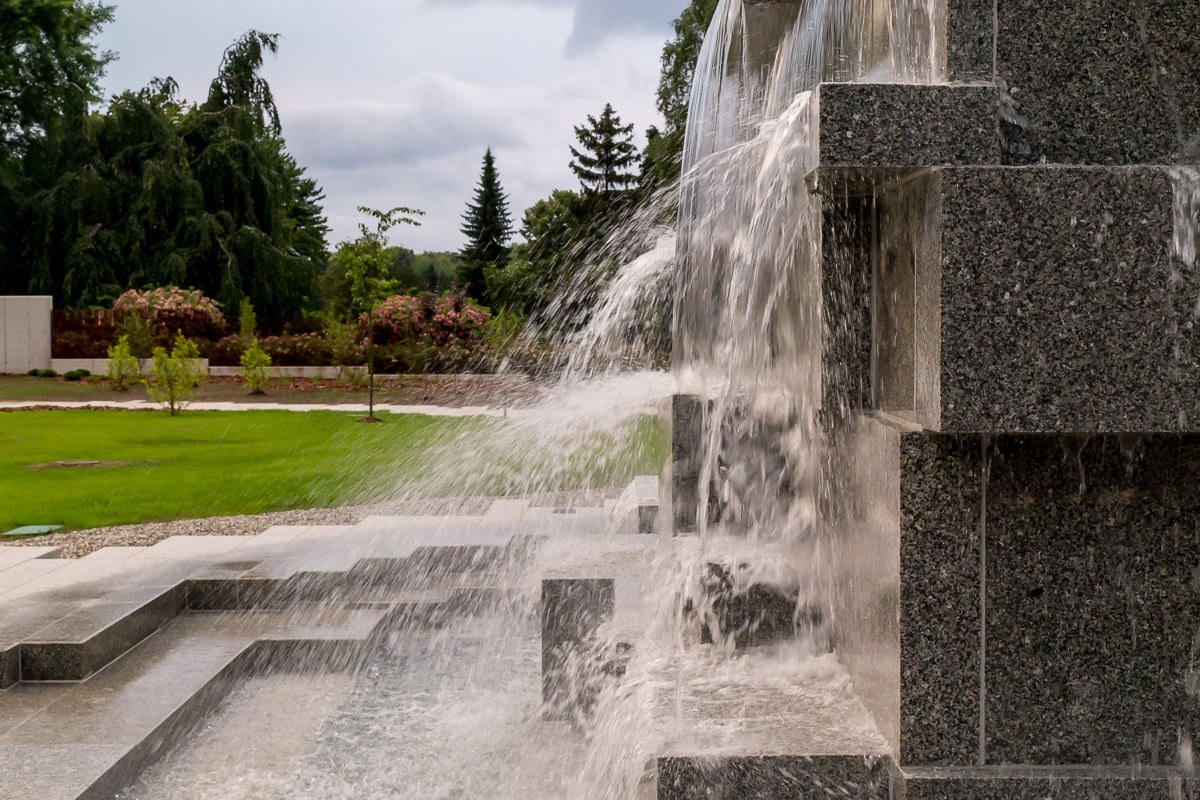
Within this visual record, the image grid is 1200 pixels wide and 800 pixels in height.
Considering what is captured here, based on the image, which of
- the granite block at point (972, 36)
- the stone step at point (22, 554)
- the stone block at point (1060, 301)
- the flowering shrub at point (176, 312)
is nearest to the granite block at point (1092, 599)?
the stone block at point (1060, 301)

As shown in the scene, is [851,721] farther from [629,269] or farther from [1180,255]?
[629,269]

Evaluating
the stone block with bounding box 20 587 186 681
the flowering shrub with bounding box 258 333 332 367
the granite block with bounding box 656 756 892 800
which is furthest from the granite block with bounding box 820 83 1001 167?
the flowering shrub with bounding box 258 333 332 367

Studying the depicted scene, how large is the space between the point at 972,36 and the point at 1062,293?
0.58 meters

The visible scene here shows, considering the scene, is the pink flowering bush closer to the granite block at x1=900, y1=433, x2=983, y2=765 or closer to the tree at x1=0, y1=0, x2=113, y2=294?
the tree at x1=0, y1=0, x2=113, y2=294

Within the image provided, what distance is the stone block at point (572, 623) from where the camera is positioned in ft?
12.3

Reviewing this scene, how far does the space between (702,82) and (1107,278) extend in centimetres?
358

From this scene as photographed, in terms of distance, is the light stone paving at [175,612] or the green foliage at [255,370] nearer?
the light stone paving at [175,612]

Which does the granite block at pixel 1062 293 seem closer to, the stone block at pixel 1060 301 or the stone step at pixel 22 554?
the stone block at pixel 1060 301

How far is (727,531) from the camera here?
11.6 feet

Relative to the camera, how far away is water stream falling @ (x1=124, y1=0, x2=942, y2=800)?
2361mm

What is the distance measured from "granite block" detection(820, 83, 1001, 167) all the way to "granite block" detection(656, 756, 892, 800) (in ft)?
3.91

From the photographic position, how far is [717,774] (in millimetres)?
1996

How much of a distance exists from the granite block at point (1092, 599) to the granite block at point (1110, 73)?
2.01ft

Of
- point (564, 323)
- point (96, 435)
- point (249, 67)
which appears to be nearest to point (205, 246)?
point (249, 67)
